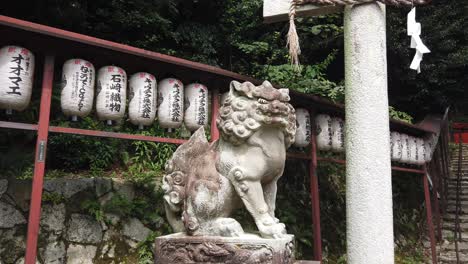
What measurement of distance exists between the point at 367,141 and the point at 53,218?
4.12 meters

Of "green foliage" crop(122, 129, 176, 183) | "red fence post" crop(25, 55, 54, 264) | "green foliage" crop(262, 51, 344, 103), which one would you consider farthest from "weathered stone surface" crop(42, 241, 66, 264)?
"green foliage" crop(262, 51, 344, 103)

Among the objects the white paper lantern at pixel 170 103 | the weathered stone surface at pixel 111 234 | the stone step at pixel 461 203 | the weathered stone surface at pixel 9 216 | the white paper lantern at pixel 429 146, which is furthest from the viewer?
the stone step at pixel 461 203

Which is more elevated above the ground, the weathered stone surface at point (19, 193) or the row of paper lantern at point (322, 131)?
the row of paper lantern at point (322, 131)

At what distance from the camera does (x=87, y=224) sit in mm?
5391

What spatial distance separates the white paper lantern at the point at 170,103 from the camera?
414cm

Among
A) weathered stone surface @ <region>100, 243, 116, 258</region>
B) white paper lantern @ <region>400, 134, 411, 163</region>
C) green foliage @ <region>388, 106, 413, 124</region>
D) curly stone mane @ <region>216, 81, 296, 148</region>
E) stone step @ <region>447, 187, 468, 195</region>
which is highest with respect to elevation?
green foliage @ <region>388, 106, 413, 124</region>

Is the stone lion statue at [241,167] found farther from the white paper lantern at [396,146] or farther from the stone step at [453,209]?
the stone step at [453,209]

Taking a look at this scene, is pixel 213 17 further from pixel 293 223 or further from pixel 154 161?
pixel 293 223

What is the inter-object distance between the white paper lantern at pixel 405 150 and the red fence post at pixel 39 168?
20.1ft

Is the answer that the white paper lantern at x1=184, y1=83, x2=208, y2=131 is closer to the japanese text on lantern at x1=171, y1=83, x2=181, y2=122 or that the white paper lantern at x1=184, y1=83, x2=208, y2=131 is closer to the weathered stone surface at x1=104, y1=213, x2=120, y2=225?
the japanese text on lantern at x1=171, y1=83, x2=181, y2=122

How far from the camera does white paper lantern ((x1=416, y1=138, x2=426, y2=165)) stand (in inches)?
302

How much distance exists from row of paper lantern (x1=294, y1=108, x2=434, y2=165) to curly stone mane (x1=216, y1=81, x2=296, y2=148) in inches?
101

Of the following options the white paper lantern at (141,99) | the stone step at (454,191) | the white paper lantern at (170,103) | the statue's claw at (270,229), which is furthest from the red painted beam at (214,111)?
the stone step at (454,191)

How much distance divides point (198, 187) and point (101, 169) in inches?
169
